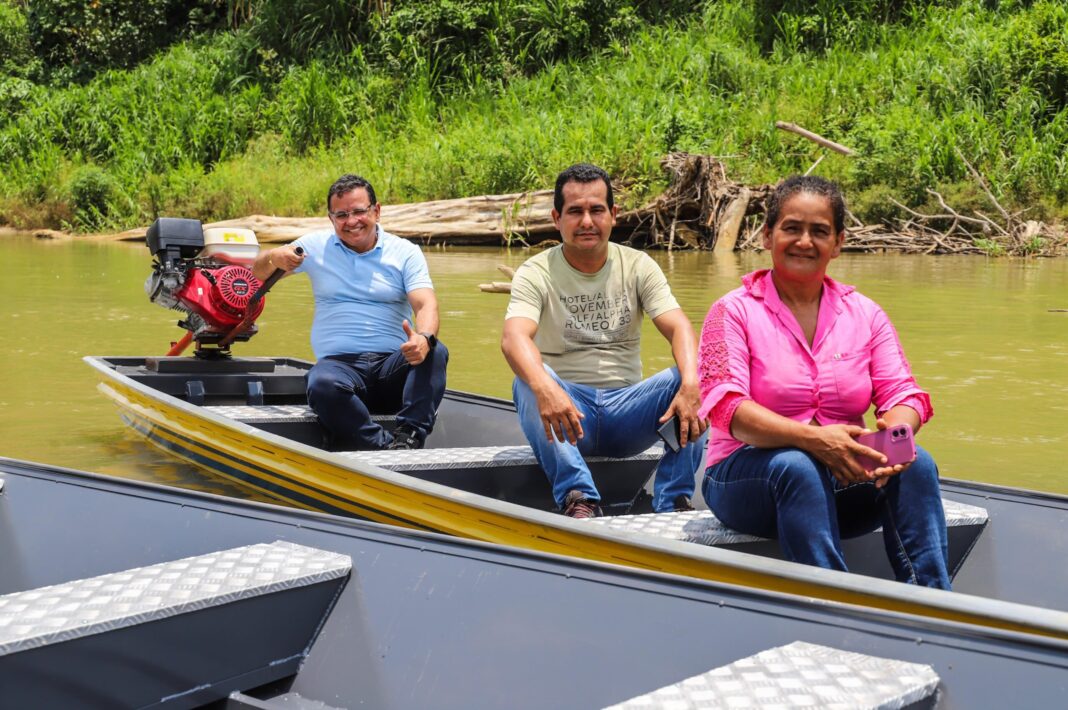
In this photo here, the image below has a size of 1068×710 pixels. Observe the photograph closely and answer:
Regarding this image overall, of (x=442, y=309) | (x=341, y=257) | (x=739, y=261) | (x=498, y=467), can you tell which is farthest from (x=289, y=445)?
(x=739, y=261)

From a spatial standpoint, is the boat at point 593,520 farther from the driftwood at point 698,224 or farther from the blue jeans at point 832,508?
the driftwood at point 698,224

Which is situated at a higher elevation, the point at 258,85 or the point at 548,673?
the point at 258,85

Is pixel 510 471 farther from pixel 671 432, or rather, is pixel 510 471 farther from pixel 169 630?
pixel 169 630

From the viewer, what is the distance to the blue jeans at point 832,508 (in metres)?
2.59

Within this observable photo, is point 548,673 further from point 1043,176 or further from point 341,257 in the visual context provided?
point 1043,176

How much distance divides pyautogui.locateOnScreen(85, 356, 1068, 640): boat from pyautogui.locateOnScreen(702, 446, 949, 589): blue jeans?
0.12m

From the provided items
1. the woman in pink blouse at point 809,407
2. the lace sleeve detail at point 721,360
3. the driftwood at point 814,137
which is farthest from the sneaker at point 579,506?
the driftwood at point 814,137

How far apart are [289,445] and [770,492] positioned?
174 centimetres

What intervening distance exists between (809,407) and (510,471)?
1306mm

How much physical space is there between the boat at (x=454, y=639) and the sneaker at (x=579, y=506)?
0.96 metres

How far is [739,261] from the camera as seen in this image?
1379 centimetres

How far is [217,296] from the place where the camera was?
5.64m

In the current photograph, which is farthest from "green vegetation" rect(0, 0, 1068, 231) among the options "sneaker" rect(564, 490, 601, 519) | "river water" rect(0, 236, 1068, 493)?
"sneaker" rect(564, 490, 601, 519)

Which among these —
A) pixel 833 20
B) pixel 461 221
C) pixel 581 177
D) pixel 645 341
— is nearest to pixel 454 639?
pixel 581 177
